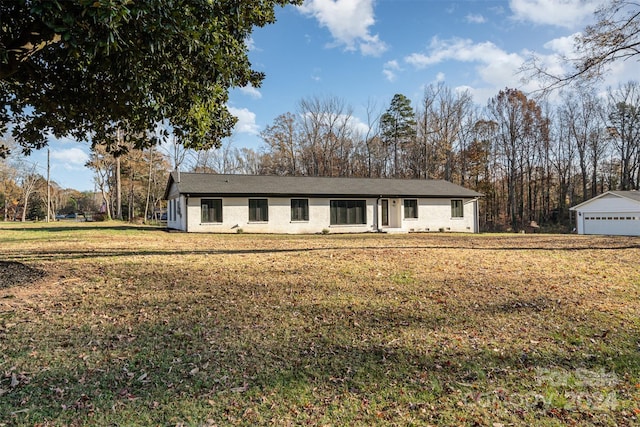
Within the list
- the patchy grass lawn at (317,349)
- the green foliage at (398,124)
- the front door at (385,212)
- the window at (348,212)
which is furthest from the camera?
the green foliage at (398,124)

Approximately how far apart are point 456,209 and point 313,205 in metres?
10.2

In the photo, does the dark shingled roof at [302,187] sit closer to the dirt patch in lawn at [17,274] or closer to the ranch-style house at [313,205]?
the ranch-style house at [313,205]

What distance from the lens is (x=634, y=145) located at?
1389 inches

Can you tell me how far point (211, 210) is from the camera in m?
20.2

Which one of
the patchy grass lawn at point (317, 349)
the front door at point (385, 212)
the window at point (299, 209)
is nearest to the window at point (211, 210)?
the window at point (299, 209)

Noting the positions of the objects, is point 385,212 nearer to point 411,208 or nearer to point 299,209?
point 411,208

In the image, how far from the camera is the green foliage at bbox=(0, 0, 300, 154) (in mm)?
4301

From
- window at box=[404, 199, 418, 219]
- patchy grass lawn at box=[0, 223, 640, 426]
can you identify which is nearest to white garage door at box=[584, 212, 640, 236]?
window at box=[404, 199, 418, 219]

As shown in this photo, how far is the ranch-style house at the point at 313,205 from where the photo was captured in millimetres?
20266

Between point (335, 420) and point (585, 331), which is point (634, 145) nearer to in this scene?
point (585, 331)

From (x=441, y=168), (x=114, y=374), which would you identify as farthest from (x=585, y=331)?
(x=441, y=168)

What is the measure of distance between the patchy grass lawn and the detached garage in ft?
68.2

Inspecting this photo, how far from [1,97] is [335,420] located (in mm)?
9219

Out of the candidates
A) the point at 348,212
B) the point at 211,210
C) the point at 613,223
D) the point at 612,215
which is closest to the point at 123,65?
the point at 211,210
